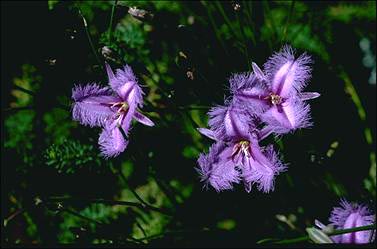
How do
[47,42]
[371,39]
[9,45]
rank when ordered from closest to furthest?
[47,42], [371,39], [9,45]

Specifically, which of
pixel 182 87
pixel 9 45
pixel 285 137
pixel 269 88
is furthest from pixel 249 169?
pixel 9 45

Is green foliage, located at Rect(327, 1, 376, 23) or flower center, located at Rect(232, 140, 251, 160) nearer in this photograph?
flower center, located at Rect(232, 140, 251, 160)

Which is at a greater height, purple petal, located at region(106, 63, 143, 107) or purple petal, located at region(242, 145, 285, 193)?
purple petal, located at region(106, 63, 143, 107)

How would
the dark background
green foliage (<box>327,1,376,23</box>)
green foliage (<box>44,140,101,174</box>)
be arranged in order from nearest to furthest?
green foliage (<box>44,140,101,174</box>)
the dark background
green foliage (<box>327,1,376,23</box>)

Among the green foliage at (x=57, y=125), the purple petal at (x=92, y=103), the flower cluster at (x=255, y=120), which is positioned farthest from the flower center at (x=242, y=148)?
the green foliage at (x=57, y=125)

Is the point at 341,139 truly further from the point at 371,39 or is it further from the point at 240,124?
the point at 240,124

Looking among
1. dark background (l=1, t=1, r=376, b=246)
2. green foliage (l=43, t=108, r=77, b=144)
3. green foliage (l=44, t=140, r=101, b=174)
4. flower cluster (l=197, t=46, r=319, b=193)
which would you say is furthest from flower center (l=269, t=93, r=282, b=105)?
green foliage (l=43, t=108, r=77, b=144)

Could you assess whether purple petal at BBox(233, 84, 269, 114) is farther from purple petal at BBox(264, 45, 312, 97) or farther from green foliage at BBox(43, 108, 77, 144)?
green foliage at BBox(43, 108, 77, 144)
